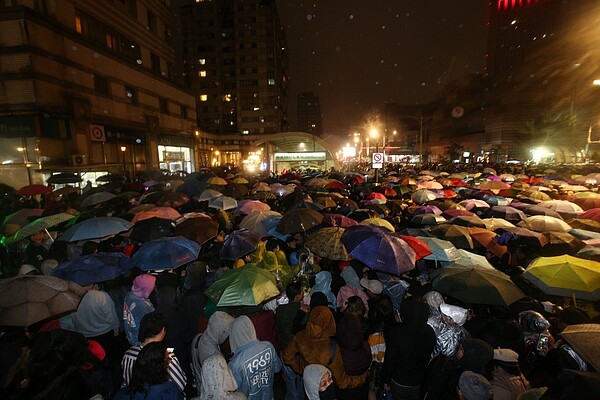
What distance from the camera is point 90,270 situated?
5340 millimetres

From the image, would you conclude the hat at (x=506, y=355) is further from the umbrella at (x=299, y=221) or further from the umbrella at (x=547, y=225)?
the umbrella at (x=547, y=225)

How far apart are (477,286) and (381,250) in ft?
5.48

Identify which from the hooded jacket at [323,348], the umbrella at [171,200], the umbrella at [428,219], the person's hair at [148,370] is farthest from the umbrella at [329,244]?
the umbrella at [171,200]

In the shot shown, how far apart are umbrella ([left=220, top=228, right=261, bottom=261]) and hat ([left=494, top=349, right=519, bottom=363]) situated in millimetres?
4504

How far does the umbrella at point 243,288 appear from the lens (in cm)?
450

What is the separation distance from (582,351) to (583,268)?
2.63m

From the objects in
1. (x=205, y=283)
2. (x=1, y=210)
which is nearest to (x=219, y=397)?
(x=205, y=283)

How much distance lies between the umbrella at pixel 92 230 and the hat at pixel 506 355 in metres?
7.47

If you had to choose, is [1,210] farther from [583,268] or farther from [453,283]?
[583,268]

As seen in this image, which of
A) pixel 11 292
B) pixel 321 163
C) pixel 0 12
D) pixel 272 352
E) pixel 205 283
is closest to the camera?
pixel 272 352

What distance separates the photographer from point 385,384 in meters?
4.38

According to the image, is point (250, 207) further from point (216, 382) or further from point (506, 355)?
point (506, 355)

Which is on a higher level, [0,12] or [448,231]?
[0,12]

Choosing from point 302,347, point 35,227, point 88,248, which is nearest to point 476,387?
point 302,347
